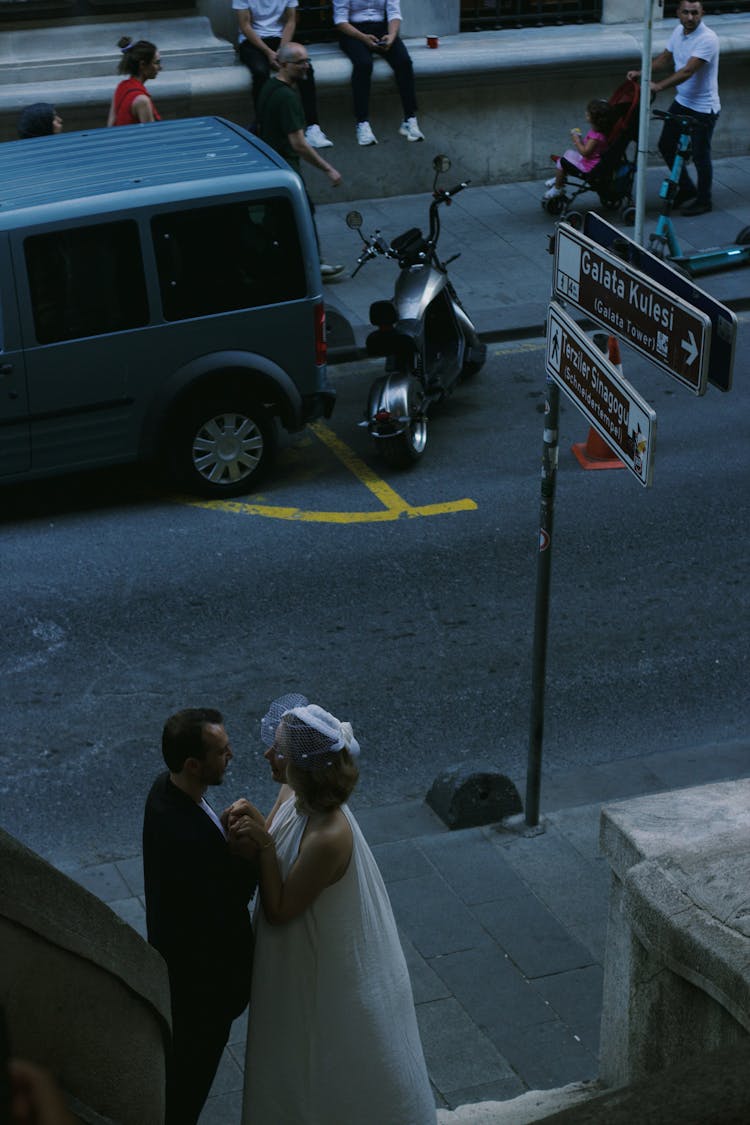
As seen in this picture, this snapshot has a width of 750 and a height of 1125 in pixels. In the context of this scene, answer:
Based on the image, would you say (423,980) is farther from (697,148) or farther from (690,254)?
(697,148)

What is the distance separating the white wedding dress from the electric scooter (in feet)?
34.4

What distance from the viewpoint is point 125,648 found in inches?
325

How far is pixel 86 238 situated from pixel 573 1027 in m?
5.69

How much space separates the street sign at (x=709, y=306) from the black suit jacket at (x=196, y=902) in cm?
206

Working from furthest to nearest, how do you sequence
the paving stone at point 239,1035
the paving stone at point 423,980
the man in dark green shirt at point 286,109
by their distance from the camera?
the man in dark green shirt at point 286,109 < the paving stone at point 423,980 < the paving stone at point 239,1035

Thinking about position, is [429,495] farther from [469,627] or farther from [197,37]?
[197,37]

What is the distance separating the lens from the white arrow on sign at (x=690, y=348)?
16.2 ft

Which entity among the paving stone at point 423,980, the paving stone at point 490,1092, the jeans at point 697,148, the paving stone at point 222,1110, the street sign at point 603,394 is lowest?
the paving stone at point 423,980

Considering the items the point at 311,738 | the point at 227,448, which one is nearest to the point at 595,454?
the point at 227,448

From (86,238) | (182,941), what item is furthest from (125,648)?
(182,941)

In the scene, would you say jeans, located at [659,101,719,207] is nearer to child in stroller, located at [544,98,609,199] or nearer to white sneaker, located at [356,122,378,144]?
child in stroller, located at [544,98,609,199]

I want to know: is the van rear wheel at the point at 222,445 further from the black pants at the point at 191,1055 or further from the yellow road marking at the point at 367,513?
the black pants at the point at 191,1055

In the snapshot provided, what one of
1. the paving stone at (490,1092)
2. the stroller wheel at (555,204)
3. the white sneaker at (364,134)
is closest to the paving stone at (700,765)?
the paving stone at (490,1092)

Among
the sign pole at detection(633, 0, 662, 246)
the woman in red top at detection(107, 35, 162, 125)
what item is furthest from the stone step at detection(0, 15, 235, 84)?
the sign pole at detection(633, 0, 662, 246)
